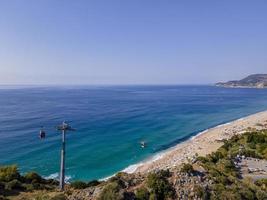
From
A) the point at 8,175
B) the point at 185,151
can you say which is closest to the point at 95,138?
the point at 185,151

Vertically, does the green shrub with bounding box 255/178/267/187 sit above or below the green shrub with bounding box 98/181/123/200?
below

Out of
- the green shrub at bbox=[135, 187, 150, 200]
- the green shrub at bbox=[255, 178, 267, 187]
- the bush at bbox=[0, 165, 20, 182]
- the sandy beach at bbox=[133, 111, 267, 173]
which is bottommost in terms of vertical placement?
the sandy beach at bbox=[133, 111, 267, 173]

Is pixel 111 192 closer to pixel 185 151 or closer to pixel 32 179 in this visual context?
pixel 32 179

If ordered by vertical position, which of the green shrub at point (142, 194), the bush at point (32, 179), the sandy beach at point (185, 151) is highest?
the green shrub at point (142, 194)

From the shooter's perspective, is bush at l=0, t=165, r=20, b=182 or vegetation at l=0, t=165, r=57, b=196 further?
bush at l=0, t=165, r=20, b=182

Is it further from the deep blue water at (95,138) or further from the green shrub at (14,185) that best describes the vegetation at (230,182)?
the deep blue water at (95,138)

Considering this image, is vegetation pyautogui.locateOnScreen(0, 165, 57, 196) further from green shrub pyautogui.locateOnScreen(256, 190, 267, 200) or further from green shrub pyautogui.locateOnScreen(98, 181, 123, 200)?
green shrub pyautogui.locateOnScreen(256, 190, 267, 200)

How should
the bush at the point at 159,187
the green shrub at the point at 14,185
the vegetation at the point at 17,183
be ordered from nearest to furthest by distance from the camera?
the bush at the point at 159,187
the vegetation at the point at 17,183
the green shrub at the point at 14,185

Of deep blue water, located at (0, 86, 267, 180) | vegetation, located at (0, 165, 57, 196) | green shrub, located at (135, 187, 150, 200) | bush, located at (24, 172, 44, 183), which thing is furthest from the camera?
deep blue water, located at (0, 86, 267, 180)

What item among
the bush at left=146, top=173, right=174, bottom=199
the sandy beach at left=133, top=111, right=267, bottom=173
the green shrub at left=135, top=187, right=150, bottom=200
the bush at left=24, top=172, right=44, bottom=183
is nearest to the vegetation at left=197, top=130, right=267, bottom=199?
the bush at left=146, top=173, right=174, bottom=199

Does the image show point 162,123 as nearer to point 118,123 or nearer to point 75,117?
point 118,123

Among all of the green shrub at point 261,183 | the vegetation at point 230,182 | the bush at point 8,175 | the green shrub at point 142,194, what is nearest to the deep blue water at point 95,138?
the bush at point 8,175
